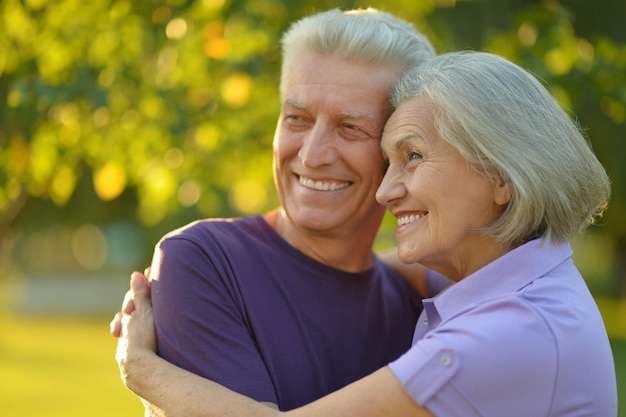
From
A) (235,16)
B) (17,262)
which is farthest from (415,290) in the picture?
(17,262)

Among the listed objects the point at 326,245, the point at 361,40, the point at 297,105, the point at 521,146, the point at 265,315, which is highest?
the point at 361,40

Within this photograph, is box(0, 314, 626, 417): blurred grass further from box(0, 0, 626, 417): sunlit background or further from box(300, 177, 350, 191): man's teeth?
box(300, 177, 350, 191): man's teeth

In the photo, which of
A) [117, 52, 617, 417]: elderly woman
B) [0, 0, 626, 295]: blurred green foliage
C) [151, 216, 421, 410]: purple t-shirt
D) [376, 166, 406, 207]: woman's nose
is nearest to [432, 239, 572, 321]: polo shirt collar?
[117, 52, 617, 417]: elderly woman

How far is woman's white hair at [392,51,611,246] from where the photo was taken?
2559 mm

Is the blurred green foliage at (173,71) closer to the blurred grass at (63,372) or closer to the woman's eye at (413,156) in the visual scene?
the woman's eye at (413,156)

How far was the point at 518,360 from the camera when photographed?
7.32ft

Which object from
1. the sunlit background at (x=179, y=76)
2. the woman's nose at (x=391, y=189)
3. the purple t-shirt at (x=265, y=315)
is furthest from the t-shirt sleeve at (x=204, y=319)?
the sunlit background at (x=179, y=76)

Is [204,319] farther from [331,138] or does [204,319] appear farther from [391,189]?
[331,138]

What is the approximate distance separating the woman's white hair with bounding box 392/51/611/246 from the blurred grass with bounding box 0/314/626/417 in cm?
839

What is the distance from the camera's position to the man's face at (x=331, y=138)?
3121 mm

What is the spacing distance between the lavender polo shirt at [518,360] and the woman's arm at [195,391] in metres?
0.06

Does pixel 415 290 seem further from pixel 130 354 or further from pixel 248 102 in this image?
pixel 248 102

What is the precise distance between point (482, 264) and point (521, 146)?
0.38 m

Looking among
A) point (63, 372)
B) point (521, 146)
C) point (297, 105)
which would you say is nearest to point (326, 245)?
point (297, 105)
